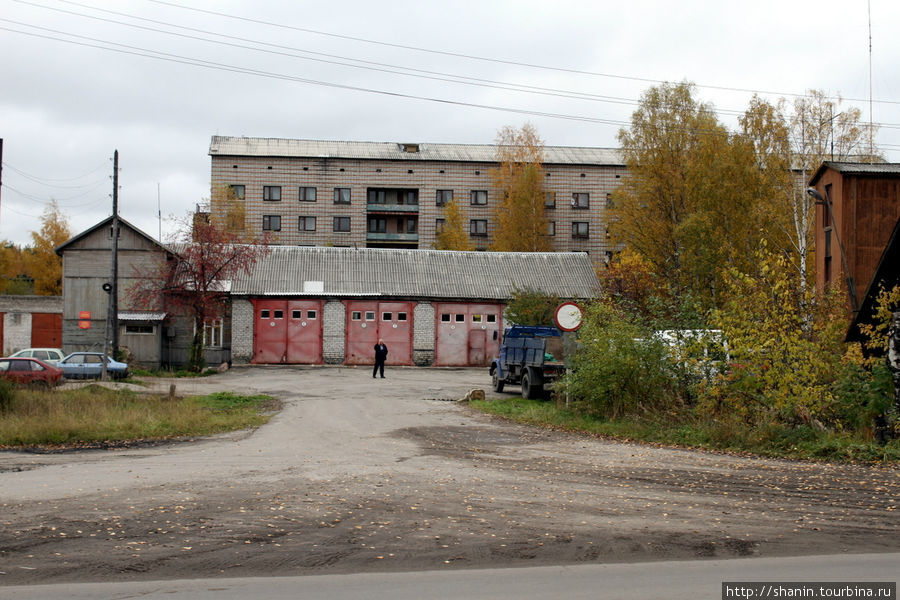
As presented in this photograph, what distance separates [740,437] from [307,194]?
200 feet

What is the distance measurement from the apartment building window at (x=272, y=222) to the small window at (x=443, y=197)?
1409 cm

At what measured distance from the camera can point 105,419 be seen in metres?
17.8

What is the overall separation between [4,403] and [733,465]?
16.3 m

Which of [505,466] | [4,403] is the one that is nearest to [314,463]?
[505,466]

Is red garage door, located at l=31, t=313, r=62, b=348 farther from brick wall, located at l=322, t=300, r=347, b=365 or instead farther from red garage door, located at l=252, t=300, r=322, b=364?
brick wall, located at l=322, t=300, r=347, b=365

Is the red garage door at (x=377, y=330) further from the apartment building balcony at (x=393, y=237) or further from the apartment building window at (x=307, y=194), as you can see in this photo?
the apartment building window at (x=307, y=194)

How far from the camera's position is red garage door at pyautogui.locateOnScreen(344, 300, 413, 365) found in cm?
4478

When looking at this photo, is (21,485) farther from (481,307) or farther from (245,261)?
(481,307)

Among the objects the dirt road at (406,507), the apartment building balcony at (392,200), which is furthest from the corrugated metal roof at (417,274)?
the dirt road at (406,507)

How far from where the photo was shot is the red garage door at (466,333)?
45.3 metres

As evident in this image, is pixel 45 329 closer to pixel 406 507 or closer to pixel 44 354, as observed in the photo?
pixel 44 354

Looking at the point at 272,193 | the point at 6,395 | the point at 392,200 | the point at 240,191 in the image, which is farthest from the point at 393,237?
the point at 6,395

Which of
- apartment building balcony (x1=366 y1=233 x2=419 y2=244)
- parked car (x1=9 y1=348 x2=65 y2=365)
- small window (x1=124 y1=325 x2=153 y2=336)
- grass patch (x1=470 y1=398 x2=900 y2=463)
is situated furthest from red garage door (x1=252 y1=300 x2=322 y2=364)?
apartment building balcony (x1=366 y1=233 x2=419 y2=244)

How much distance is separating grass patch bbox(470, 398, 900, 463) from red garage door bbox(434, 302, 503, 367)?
25.0 metres
